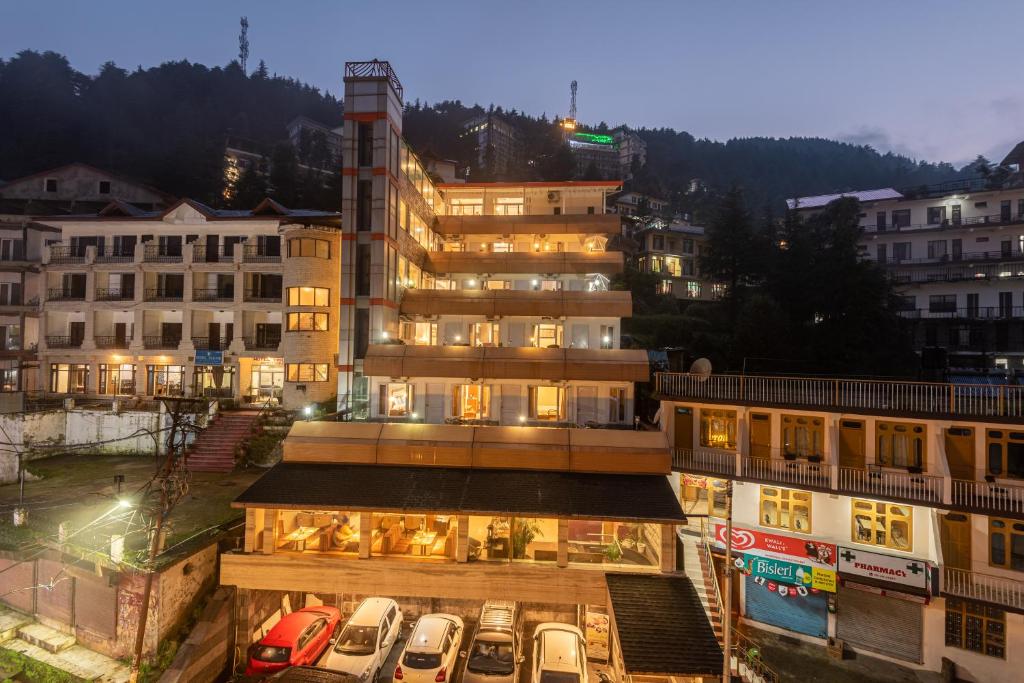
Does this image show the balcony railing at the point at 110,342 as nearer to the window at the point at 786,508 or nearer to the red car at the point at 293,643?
the red car at the point at 293,643

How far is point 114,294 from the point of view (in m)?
35.8

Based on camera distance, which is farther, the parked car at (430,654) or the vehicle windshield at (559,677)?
the parked car at (430,654)

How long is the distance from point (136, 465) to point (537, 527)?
80.7 ft

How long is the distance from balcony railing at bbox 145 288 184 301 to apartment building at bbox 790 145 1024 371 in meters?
60.3

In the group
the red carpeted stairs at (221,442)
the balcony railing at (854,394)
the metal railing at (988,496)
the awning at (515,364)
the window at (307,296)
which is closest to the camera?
the metal railing at (988,496)

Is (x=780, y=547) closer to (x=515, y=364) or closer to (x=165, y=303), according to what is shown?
(x=515, y=364)

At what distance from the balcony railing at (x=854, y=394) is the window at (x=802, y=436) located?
111 cm

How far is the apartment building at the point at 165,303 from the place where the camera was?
34.7 meters

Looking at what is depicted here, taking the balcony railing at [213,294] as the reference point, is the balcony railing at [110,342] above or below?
below

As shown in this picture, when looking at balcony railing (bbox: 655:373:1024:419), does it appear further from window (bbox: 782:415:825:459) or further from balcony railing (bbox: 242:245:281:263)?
balcony railing (bbox: 242:245:281:263)

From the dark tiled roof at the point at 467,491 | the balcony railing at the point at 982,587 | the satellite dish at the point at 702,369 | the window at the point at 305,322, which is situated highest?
the window at the point at 305,322

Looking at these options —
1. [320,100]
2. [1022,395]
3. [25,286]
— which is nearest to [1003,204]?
[1022,395]

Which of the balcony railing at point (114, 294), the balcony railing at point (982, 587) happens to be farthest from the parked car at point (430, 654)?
the balcony railing at point (114, 294)

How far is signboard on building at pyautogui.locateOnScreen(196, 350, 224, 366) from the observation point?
34125mm
